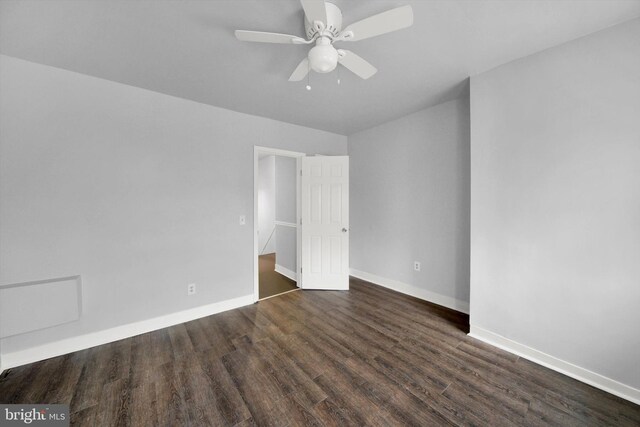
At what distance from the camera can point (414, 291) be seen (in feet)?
10.7

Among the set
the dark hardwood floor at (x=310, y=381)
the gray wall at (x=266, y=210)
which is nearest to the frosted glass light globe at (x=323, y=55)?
the dark hardwood floor at (x=310, y=381)

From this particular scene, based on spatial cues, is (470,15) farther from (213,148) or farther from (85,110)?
(85,110)

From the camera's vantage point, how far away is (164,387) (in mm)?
1683

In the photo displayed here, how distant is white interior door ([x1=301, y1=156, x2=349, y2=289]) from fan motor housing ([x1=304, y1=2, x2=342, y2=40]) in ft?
6.97

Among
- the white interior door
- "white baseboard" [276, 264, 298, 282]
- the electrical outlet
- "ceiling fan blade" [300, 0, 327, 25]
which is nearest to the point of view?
"ceiling fan blade" [300, 0, 327, 25]

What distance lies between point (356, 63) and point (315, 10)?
0.49 meters

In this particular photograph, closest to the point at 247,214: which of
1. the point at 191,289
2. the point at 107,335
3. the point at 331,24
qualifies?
the point at 191,289

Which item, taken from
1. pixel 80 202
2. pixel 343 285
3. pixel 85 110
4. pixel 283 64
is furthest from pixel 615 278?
pixel 85 110

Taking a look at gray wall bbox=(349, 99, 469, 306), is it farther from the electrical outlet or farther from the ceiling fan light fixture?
the electrical outlet

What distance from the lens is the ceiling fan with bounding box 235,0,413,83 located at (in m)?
1.21

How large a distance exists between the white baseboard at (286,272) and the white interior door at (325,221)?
21.5 inches

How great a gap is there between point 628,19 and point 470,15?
108cm

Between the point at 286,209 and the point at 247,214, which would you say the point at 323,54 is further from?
the point at 286,209

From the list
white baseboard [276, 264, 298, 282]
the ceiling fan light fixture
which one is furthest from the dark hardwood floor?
the ceiling fan light fixture
